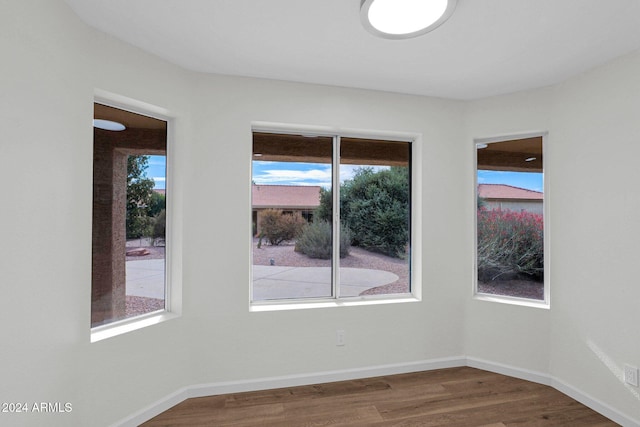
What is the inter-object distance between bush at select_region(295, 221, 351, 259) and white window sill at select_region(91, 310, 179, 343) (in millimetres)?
1146

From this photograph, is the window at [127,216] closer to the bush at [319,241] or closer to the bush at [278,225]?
the bush at [278,225]

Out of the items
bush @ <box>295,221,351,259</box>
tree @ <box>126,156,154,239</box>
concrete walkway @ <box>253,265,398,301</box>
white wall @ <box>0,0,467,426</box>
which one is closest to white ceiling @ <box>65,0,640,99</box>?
white wall @ <box>0,0,467,426</box>

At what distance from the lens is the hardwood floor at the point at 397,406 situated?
90.1 inches

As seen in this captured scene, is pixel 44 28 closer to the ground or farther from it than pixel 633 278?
farther from it

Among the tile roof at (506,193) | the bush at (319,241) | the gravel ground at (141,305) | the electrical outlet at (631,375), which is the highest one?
the tile roof at (506,193)

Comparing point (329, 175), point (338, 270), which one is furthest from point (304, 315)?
point (329, 175)

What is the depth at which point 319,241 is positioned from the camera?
3016mm

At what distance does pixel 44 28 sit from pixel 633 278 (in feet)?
12.0

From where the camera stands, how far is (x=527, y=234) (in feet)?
9.97

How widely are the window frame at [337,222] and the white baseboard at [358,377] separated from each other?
0.56m

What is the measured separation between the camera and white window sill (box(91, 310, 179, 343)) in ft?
6.91

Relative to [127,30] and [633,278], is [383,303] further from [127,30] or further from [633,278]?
[127,30]

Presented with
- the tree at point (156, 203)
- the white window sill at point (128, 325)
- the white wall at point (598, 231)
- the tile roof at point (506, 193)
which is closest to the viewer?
the white window sill at point (128, 325)

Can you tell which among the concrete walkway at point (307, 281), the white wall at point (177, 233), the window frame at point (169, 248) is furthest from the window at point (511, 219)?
the window frame at point (169, 248)
